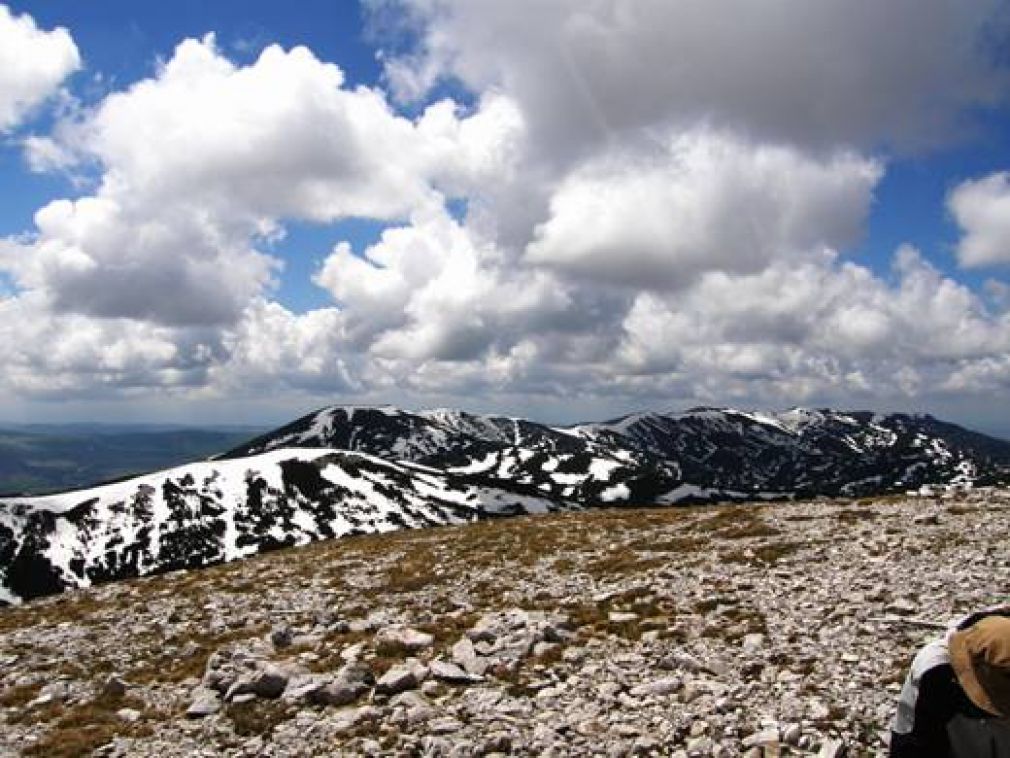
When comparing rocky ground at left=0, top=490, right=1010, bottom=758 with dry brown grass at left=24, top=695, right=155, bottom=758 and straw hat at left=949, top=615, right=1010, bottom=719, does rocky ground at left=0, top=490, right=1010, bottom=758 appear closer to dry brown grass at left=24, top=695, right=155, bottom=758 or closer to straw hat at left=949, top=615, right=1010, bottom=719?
dry brown grass at left=24, top=695, right=155, bottom=758

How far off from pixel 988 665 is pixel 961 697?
0.65m

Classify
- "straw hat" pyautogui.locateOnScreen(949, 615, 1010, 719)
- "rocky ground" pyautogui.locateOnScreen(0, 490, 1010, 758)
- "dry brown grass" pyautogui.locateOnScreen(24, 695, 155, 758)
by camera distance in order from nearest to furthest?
A: "straw hat" pyautogui.locateOnScreen(949, 615, 1010, 719) < "rocky ground" pyautogui.locateOnScreen(0, 490, 1010, 758) < "dry brown grass" pyautogui.locateOnScreen(24, 695, 155, 758)

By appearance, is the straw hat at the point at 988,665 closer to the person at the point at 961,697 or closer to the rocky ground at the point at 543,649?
the person at the point at 961,697

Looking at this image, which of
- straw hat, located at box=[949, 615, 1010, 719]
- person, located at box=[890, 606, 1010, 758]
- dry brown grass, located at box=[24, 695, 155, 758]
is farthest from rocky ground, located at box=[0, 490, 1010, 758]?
straw hat, located at box=[949, 615, 1010, 719]

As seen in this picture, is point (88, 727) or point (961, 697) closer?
point (961, 697)

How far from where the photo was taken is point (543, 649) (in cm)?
1861

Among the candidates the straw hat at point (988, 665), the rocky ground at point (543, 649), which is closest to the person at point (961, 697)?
the straw hat at point (988, 665)

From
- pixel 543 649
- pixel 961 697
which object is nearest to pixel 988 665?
pixel 961 697

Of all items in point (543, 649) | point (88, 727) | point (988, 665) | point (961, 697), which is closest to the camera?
point (988, 665)

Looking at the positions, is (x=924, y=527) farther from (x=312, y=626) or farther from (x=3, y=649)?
(x=3, y=649)

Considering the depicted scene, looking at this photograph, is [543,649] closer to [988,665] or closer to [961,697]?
[961,697]

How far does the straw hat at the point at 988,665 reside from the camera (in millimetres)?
6973

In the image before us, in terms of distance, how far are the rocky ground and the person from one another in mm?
5005

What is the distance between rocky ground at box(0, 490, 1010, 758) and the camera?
14180 millimetres
